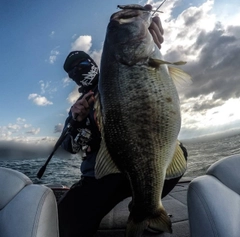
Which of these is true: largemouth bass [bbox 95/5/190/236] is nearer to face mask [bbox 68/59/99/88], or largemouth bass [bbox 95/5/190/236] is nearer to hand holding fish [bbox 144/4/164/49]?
hand holding fish [bbox 144/4/164/49]

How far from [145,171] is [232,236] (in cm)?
76

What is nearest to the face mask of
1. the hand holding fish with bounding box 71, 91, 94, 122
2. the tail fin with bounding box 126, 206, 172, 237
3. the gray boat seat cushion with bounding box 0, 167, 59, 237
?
the hand holding fish with bounding box 71, 91, 94, 122

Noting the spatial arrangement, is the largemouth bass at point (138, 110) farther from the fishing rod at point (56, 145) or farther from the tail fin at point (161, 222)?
the fishing rod at point (56, 145)

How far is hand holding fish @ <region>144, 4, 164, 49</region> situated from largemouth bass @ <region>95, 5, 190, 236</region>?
0.12 m

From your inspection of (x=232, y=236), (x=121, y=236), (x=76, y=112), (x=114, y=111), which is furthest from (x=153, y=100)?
(x=121, y=236)

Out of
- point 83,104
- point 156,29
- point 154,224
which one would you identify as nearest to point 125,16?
point 156,29

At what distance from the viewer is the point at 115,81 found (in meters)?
1.56

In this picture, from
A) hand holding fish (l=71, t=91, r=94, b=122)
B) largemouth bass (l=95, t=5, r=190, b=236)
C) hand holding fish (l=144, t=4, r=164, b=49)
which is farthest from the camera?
hand holding fish (l=71, t=91, r=94, b=122)

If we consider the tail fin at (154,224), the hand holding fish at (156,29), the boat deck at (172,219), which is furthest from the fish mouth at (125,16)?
the boat deck at (172,219)

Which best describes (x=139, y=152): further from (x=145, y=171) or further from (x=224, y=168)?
(x=224, y=168)

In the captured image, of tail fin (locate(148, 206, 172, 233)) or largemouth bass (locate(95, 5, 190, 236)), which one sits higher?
largemouth bass (locate(95, 5, 190, 236))

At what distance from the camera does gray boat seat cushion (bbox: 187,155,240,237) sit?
1.72 meters

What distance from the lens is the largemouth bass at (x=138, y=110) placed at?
152 centimetres

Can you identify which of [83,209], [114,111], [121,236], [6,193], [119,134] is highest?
[114,111]
